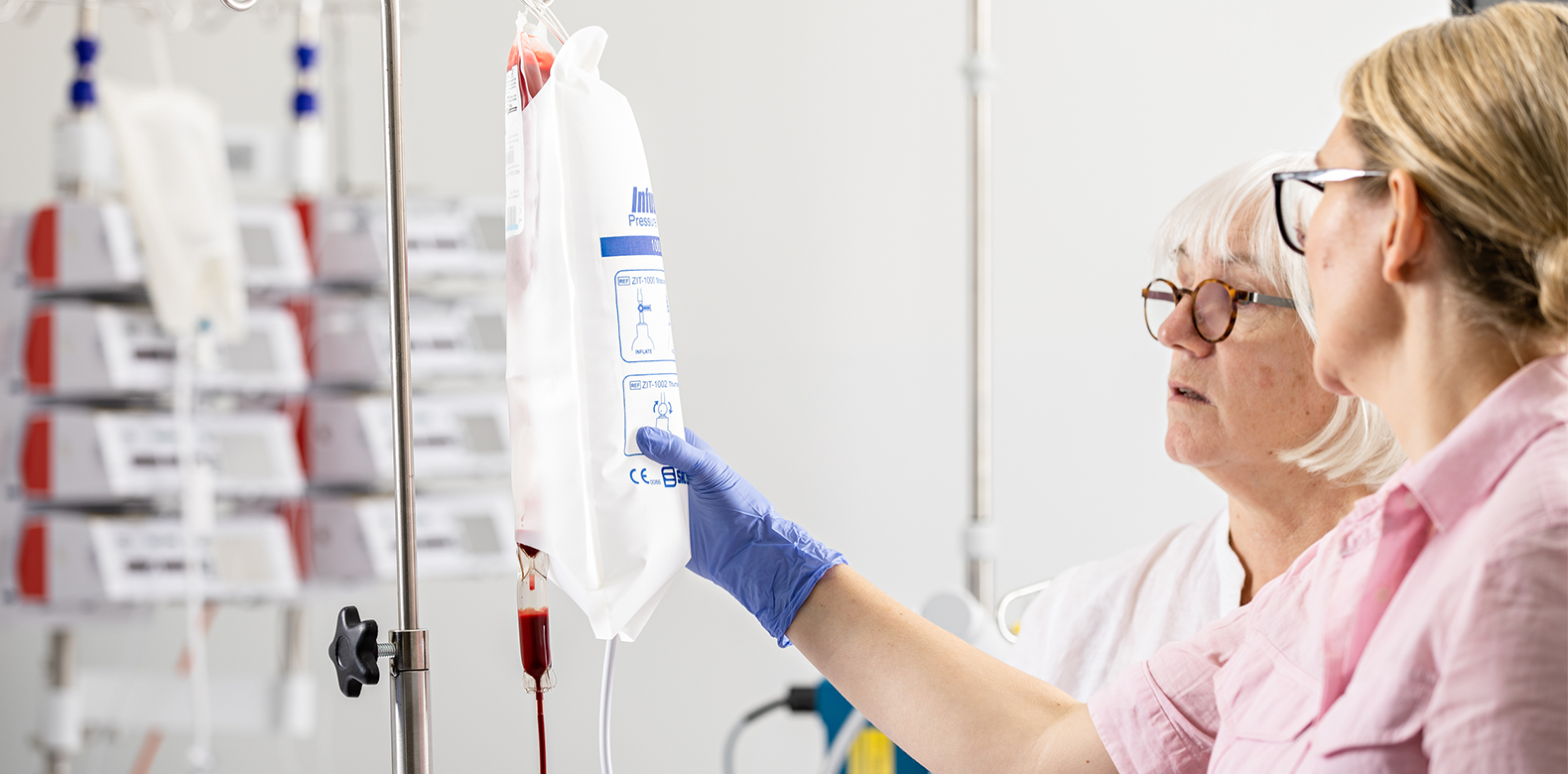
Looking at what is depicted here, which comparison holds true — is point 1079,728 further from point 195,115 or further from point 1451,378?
point 195,115

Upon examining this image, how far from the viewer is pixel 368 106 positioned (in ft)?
7.89

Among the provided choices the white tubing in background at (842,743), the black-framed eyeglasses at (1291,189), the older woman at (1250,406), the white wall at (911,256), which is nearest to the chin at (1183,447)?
the older woman at (1250,406)

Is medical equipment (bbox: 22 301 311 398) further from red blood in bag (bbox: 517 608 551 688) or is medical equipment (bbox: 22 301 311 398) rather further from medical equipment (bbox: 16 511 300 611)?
red blood in bag (bbox: 517 608 551 688)

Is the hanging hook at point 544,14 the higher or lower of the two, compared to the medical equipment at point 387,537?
higher

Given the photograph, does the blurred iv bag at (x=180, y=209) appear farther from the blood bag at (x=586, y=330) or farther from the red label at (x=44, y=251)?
the blood bag at (x=586, y=330)

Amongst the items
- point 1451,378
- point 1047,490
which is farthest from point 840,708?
point 1047,490

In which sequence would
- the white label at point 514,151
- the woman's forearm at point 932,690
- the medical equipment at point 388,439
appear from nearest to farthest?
1. the white label at point 514,151
2. the woman's forearm at point 932,690
3. the medical equipment at point 388,439

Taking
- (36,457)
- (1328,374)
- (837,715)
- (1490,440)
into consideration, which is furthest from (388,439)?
(1490,440)

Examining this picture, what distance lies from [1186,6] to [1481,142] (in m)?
2.16

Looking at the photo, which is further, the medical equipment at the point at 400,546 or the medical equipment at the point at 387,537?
the medical equipment at the point at 387,537

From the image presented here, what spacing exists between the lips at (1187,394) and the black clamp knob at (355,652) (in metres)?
0.80

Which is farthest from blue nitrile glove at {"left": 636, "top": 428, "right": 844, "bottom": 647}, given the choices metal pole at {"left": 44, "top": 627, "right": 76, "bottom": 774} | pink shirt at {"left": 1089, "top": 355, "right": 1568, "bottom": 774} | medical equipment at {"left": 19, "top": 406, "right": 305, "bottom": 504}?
metal pole at {"left": 44, "top": 627, "right": 76, "bottom": 774}

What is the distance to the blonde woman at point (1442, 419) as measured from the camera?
541 mm

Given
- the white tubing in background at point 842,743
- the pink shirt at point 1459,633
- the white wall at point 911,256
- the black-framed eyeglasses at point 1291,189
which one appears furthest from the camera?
the white wall at point 911,256
